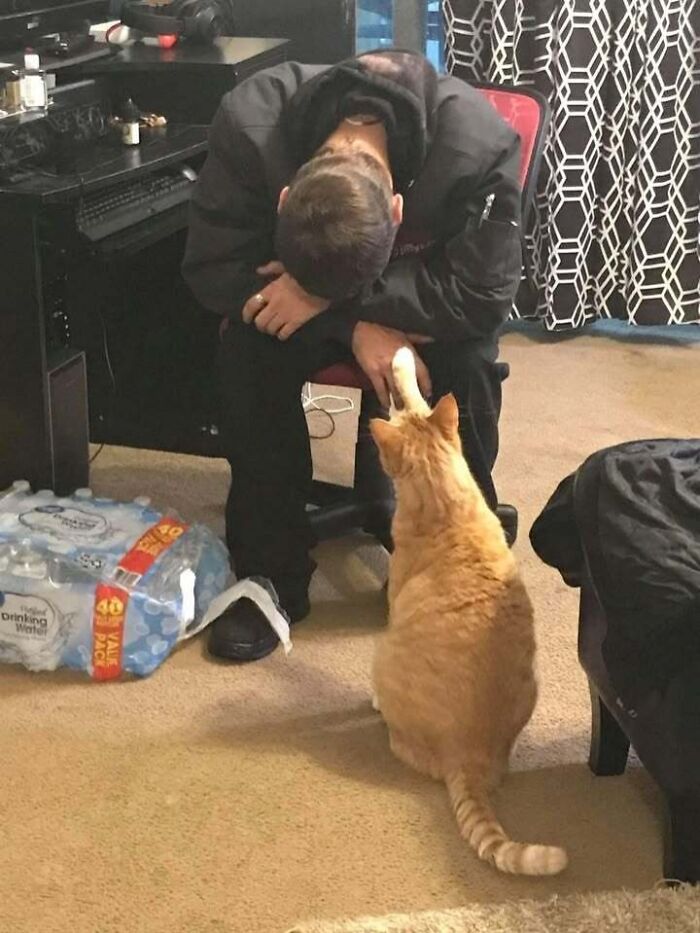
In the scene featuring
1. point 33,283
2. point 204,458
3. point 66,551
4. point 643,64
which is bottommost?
point 204,458

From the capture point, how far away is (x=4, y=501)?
2066 millimetres

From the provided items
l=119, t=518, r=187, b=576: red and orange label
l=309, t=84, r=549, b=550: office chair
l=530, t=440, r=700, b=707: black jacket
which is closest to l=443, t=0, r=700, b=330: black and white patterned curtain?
l=309, t=84, r=549, b=550: office chair

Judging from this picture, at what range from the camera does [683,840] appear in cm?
145

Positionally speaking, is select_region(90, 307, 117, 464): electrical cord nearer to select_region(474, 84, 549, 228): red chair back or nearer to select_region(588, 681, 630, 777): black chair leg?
select_region(474, 84, 549, 228): red chair back

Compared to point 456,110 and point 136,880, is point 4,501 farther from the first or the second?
point 456,110

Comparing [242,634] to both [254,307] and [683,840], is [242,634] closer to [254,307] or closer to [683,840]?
[254,307]

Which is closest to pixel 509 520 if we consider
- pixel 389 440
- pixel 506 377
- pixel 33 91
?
pixel 506 377

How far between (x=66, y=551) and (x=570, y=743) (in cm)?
86

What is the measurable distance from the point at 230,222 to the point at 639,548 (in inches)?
36.4

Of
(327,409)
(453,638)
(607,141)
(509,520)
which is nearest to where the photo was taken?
(453,638)

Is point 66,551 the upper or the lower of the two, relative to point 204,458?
upper

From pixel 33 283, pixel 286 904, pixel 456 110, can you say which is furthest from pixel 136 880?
pixel 456 110

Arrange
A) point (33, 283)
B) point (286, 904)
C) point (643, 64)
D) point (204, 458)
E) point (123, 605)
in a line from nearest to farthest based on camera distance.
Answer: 1. point (286, 904)
2. point (123, 605)
3. point (33, 283)
4. point (204, 458)
5. point (643, 64)

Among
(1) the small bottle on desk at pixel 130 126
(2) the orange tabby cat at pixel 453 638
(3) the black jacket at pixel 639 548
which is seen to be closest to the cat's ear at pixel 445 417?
(2) the orange tabby cat at pixel 453 638
